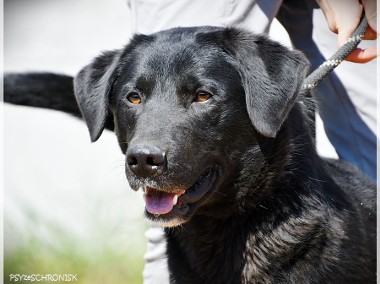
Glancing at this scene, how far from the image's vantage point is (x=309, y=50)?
4.04 meters

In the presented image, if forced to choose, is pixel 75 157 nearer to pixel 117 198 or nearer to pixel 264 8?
pixel 117 198

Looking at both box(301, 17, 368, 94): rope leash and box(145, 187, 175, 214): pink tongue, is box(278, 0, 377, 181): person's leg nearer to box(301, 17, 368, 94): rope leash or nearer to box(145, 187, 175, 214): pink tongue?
box(301, 17, 368, 94): rope leash

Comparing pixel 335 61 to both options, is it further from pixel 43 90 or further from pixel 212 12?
pixel 43 90

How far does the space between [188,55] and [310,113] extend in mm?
680

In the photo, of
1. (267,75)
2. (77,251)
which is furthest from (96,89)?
(77,251)

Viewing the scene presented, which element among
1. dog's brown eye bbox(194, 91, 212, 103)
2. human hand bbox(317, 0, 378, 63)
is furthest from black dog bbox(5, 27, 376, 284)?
human hand bbox(317, 0, 378, 63)

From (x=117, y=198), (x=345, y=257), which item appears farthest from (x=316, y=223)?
(x=117, y=198)

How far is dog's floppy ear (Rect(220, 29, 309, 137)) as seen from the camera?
302 cm

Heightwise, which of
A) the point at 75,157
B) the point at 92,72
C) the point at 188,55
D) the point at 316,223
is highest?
the point at 188,55

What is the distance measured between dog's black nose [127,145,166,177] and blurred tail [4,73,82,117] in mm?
1474

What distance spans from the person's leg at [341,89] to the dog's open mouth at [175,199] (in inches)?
43.7

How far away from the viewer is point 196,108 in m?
3.06

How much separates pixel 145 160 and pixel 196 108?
1.21ft

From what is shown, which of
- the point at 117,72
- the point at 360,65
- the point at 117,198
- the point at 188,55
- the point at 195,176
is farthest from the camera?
the point at 117,198
